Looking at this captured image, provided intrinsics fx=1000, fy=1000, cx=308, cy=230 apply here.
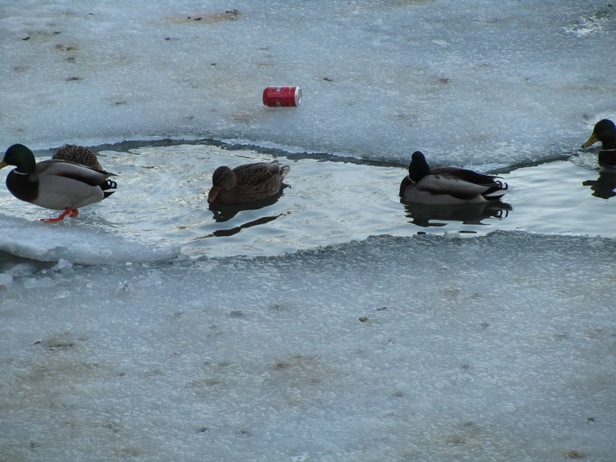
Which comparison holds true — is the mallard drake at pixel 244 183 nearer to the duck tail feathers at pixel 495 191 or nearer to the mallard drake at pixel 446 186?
the mallard drake at pixel 446 186

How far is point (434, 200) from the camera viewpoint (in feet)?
22.1

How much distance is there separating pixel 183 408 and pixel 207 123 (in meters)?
3.97

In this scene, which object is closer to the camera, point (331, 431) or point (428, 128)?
point (331, 431)

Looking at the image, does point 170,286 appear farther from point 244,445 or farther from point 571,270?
point 571,270

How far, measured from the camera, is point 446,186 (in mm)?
6715

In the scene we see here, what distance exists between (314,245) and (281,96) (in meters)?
2.23

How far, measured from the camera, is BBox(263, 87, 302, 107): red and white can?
26.0 feet

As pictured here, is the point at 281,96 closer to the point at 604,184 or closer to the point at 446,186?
the point at 446,186

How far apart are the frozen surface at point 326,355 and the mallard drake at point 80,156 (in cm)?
141

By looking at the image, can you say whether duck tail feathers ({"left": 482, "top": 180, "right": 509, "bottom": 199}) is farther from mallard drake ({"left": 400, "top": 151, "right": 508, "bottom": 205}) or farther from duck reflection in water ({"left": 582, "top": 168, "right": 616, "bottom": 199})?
duck reflection in water ({"left": 582, "top": 168, "right": 616, "bottom": 199})

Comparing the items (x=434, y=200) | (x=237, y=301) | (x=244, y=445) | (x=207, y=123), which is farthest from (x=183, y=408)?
(x=207, y=123)

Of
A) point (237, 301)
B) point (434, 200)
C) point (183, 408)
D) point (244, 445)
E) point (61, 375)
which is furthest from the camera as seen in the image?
point (434, 200)

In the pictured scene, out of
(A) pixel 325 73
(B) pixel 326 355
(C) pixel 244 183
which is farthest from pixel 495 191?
(A) pixel 325 73

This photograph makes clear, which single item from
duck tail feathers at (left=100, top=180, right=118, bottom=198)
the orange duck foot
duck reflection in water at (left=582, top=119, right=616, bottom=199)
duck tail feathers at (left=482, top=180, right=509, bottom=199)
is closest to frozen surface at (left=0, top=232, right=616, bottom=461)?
duck tail feathers at (left=482, top=180, right=509, bottom=199)
